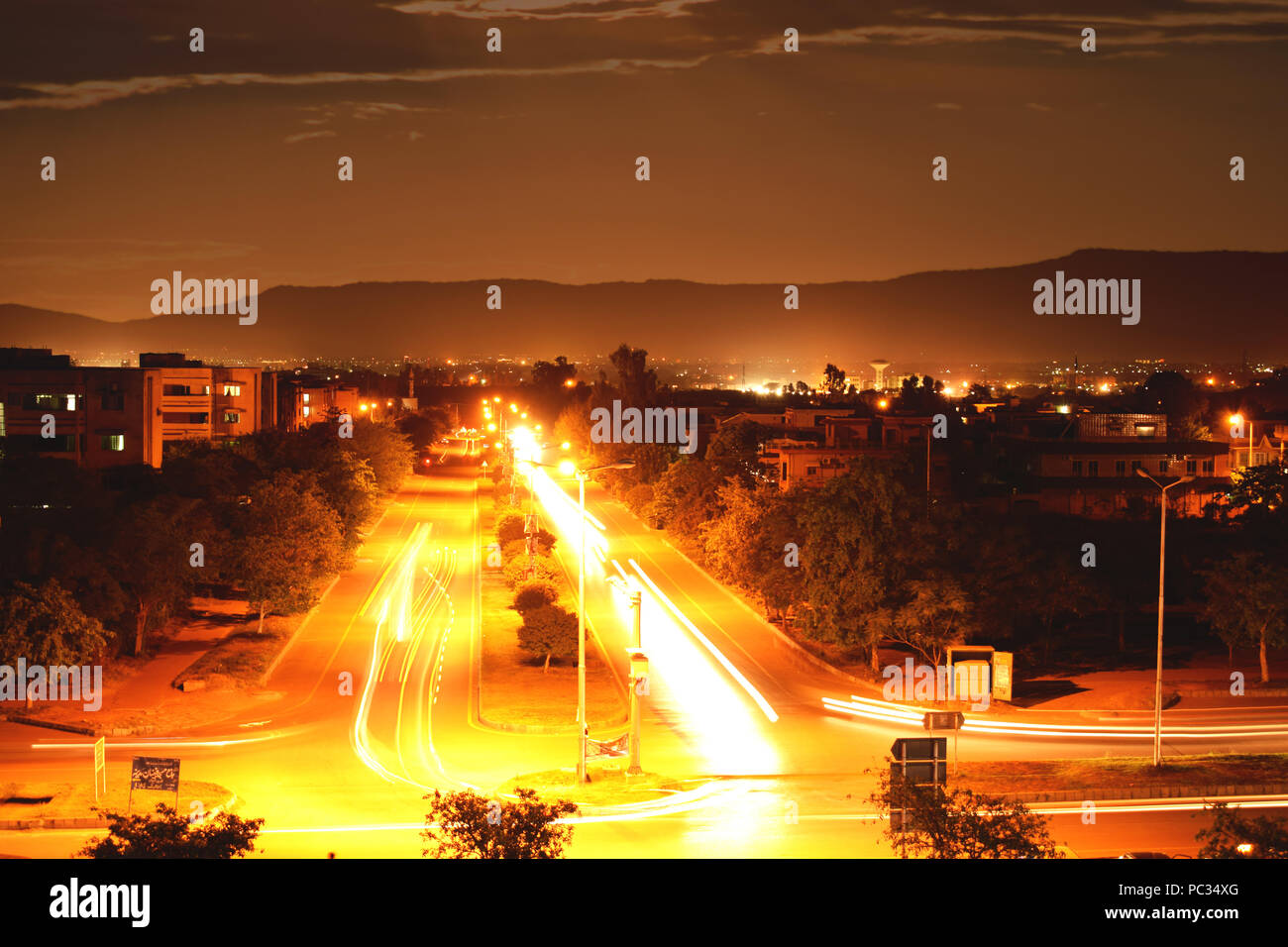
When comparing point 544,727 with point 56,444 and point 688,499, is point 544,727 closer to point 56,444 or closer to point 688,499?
point 688,499

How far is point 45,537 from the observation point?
30719 millimetres

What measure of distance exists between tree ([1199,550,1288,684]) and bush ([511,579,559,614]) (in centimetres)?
1847

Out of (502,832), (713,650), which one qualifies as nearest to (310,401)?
(713,650)

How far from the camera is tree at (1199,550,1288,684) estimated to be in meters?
30.4

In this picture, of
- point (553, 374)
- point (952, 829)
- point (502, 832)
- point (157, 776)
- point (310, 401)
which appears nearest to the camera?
point (502, 832)

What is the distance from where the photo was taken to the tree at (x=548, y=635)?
108 ft

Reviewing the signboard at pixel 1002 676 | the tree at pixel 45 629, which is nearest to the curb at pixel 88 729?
the tree at pixel 45 629

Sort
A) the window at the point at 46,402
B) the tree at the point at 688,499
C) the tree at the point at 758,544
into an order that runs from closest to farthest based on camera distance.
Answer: the tree at the point at 758,544
the tree at the point at 688,499
the window at the point at 46,402

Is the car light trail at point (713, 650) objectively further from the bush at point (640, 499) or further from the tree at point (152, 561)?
the bush at point (640, 499)

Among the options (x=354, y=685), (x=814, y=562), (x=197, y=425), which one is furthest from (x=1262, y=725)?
(x=197, y=425)

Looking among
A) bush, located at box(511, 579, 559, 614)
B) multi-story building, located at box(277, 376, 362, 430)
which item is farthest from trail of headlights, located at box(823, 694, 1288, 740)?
multi-story building, located at box(277, 376, 362, 430)

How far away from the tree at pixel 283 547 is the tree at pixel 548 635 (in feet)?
24.2

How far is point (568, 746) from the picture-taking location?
83.0 feet

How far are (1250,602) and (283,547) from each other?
2643cm
